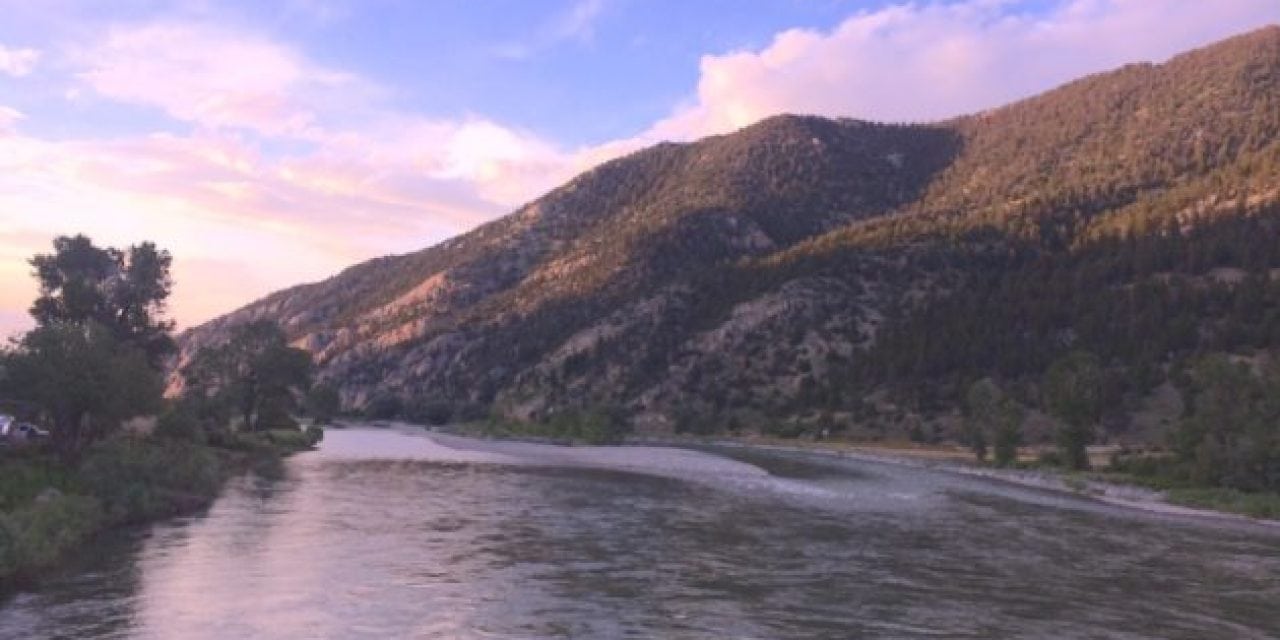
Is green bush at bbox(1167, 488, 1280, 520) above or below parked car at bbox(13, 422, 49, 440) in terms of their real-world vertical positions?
below

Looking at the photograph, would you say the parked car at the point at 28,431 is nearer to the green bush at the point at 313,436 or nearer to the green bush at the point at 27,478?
the green bush at the point at 27,478

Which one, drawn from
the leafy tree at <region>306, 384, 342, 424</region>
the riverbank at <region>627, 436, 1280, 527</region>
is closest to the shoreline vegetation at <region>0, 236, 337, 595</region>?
the riverbank at <region>627, 436, 1280, 527</region>

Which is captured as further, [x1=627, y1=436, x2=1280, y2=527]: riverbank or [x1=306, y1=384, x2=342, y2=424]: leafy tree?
[x1=306, y1=384, x2=342, y2=424]: leafy tree

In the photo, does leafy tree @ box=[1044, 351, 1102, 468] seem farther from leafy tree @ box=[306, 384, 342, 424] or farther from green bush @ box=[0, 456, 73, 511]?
leafy tree @ box=[306, 384, 342, 424]

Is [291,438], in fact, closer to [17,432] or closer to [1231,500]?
[17,432]

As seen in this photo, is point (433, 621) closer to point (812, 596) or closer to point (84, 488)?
point (812, 596)

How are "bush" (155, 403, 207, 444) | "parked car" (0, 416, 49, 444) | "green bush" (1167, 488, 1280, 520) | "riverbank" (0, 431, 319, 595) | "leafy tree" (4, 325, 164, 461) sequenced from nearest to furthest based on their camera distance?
"riverbank" (0, 431, 319, 595)
"leafy tree" (4, 325, 164, 461)
"parked car" (0, 416, 49, 444)
"green bush" (1167, 488, 1280, 520)
"bush" (155, 403, 207, 444)

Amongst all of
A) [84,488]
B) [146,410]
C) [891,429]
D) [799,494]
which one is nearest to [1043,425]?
[891,429]

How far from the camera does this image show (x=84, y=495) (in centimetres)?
4522

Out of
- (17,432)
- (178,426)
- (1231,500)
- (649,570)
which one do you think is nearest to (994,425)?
(1231,500)

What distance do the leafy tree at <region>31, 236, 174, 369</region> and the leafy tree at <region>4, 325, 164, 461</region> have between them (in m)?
35.7

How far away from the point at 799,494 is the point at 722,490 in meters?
5.07

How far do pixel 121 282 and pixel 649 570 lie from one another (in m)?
76.1

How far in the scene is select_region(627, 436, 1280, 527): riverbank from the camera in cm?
6619
